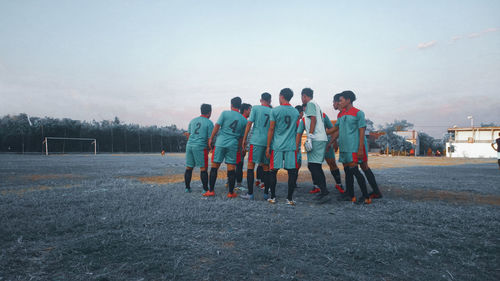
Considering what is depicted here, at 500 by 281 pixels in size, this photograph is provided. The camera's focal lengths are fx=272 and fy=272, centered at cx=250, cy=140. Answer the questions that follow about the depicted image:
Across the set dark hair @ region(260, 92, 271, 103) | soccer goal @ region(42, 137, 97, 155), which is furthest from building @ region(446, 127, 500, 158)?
soccer goal @ region(42, 137, 97, 155)

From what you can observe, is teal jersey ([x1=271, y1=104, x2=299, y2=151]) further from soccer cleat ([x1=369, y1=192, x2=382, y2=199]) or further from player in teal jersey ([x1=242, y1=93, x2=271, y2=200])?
soccer cleat ([x1=369, y1=192, x2=382, y2=199])

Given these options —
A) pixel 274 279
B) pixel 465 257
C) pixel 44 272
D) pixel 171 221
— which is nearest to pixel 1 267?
pixel 44 272

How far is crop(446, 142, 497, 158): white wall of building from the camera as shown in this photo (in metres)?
43.3

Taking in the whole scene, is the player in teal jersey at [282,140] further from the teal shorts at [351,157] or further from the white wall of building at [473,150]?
the white wall of building at [473,150]

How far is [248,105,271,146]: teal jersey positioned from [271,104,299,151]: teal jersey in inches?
12.5

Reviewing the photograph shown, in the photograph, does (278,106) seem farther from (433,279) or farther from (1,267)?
(1,267)

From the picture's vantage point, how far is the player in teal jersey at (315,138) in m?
4.73

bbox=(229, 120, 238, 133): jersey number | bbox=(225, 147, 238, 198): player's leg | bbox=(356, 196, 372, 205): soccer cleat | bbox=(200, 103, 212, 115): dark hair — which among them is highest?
bbox=(200, 103, 212, 115): dark hair

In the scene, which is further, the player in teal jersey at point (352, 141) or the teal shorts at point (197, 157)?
the teal shorts at point (197, 157)

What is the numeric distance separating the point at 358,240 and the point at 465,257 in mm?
843

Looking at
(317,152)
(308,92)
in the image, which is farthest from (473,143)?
(308,92)

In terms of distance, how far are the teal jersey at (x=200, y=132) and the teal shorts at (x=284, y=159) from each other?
5.12 ft

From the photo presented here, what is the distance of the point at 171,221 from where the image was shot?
10.6 feet

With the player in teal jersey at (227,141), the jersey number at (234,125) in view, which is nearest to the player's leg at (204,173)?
the player in teal jersey at (227,141)
